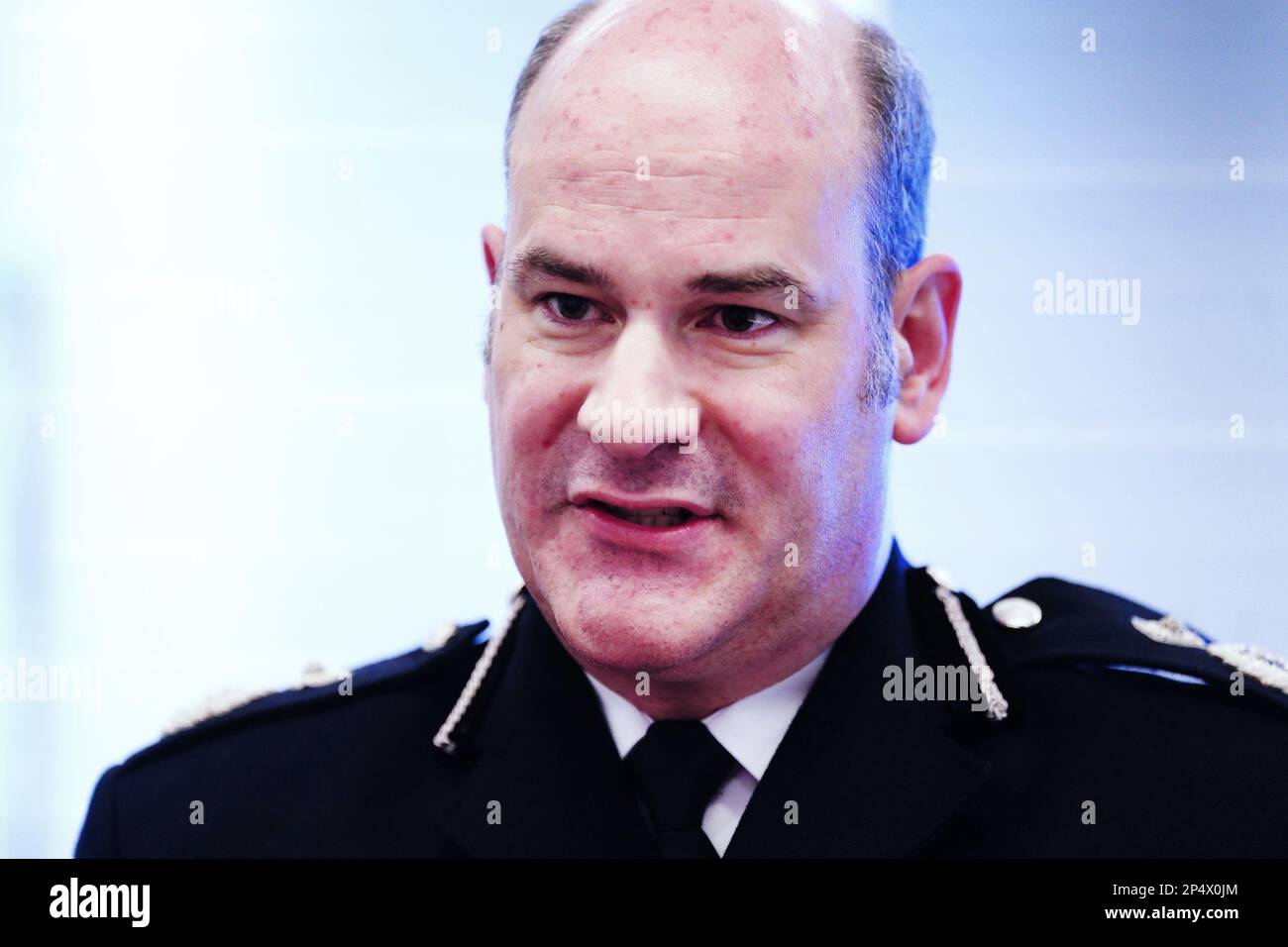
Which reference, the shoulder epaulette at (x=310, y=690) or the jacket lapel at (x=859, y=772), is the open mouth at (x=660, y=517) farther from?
the shoulder epaulette at (x=310, y=690)

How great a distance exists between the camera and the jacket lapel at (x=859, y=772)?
1662 millimetres

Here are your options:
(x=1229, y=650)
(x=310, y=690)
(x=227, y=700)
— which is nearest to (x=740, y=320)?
(x=1229, y=650)

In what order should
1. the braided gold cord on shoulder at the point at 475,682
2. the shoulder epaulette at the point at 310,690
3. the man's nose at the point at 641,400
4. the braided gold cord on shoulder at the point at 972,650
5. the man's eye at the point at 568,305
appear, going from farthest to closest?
the shoulder epaulette at the point at 310,690 < the braided gold cord on shoulder at the point at 475,682 < the braided gold cord on shoulder at the point at 972,650 < the man's eye at the point at 568,305 < the man's nose at the point at 641,400

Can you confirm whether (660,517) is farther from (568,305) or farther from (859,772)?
(859,772)

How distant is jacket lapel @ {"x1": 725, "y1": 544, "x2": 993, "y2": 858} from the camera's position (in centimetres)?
166

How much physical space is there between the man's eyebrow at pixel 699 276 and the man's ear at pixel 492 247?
0.22 metres

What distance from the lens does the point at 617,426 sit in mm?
1549

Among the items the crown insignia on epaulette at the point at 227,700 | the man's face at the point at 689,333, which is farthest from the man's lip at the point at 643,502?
the crown insignia on epaulette at the point at 227,700
